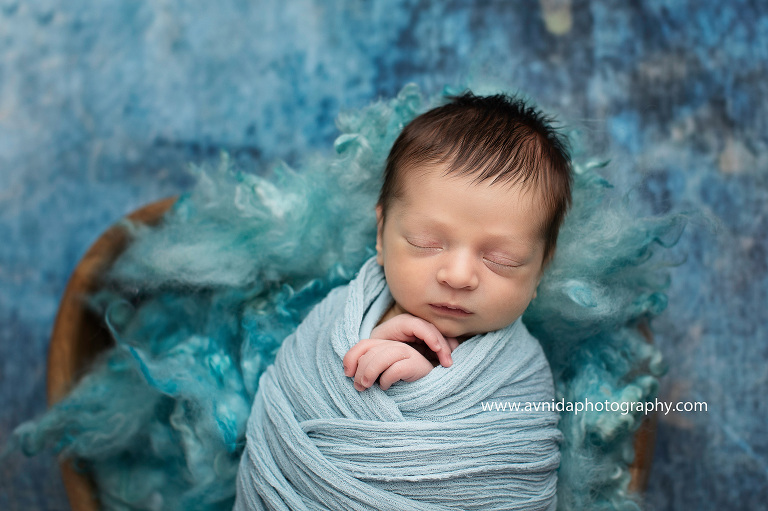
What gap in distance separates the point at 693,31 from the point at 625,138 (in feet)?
1.02

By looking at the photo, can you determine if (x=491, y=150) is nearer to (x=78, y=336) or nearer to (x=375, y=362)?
(x=375, y=362)

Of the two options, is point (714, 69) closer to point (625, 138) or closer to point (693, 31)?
point (693, 31)

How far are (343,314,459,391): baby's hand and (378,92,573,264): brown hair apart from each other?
18cm

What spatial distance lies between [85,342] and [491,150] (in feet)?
2.56

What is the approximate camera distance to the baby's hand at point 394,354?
0.81 metres

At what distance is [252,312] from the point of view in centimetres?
106

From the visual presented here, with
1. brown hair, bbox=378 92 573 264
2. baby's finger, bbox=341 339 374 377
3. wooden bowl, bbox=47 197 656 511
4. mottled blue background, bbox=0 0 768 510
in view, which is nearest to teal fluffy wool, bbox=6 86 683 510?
wooden bowl, bbox=47 197 656 511

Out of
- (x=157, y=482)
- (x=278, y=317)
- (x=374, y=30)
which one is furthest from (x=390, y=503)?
(x=374, y=30)

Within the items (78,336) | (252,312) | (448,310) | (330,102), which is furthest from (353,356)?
(330,102)

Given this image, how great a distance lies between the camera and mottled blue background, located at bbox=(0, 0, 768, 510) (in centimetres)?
136

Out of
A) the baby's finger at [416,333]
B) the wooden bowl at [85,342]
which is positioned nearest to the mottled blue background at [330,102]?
the wooden bowl at [85,342]

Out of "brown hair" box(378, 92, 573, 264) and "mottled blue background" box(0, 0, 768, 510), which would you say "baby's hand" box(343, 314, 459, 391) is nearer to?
"brown hair" box(378, 92, 573, 264)

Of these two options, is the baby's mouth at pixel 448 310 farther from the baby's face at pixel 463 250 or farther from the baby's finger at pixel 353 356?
the baby's finger at pixel 353 356

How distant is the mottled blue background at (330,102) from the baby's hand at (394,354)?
692mm
